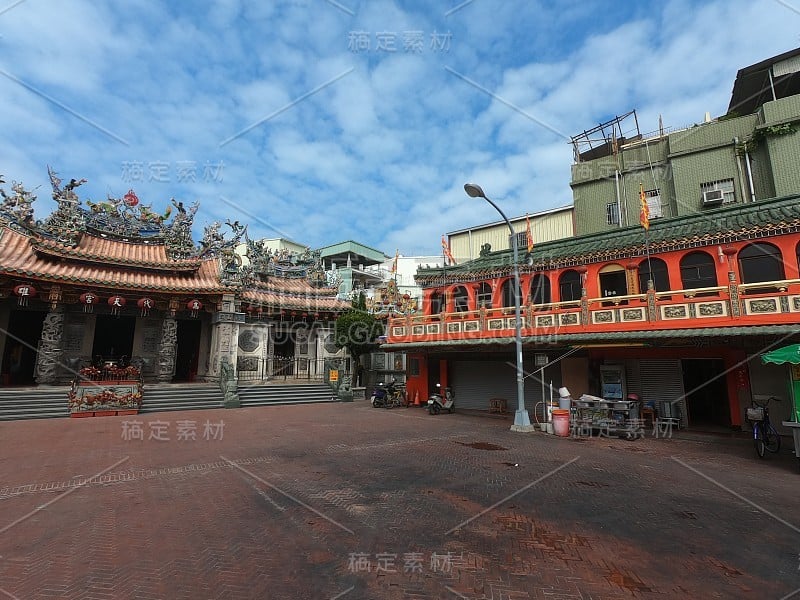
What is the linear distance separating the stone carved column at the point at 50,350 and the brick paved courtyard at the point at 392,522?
928 centimetres

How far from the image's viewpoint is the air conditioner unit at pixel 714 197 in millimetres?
19594

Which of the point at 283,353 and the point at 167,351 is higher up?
the point at 283,353

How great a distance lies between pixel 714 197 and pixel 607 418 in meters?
13.9

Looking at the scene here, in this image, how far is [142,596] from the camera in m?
3.76

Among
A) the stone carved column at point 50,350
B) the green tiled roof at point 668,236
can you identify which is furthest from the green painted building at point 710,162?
the stone carved column at point 50,350

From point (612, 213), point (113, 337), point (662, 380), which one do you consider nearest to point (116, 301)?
point (113, 337)

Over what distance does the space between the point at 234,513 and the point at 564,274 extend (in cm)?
1659

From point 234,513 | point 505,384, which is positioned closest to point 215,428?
point 234,513

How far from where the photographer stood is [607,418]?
1335cm

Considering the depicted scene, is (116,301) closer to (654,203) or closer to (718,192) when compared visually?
(654,203)

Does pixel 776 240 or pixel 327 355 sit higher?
pixel 776 240

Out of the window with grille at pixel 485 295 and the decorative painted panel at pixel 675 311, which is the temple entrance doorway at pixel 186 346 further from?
the decorative painted panel at pixel 675 311

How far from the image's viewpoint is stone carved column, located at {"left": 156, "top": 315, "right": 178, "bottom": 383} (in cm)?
2100

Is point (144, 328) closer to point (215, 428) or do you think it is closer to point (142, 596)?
point (215, 428)
